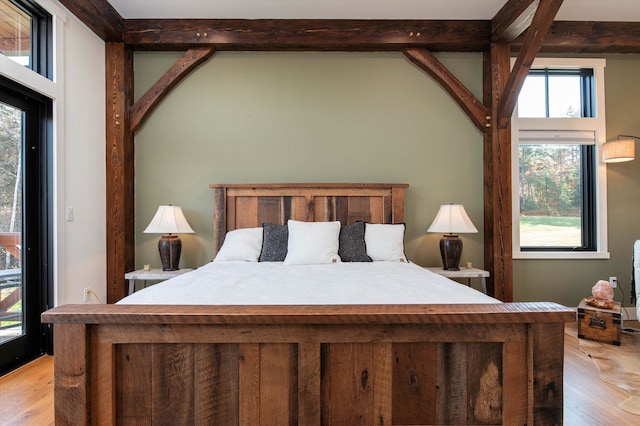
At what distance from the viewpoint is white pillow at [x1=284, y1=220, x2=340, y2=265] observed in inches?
101

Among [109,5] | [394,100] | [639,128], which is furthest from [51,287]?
[639,128]

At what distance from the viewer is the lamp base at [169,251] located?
3031 millimetres

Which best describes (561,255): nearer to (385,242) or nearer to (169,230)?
(385,242)

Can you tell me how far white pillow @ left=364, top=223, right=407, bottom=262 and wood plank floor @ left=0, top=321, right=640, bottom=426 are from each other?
4.31ft

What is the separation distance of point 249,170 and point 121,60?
1.55 m

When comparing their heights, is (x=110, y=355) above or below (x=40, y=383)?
above

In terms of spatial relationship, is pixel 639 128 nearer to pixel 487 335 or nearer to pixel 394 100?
pixel 394 100

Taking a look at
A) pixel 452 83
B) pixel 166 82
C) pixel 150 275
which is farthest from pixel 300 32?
pixel 150 275

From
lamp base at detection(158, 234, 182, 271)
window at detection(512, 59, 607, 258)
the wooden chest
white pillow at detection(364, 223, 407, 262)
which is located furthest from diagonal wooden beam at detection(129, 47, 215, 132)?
the wooden chest

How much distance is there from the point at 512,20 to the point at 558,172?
1.63 metres

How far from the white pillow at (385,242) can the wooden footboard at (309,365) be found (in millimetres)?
1638

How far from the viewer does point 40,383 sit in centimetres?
210

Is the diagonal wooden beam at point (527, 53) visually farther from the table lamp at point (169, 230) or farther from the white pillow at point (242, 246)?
the table lamp at point (169, 230)

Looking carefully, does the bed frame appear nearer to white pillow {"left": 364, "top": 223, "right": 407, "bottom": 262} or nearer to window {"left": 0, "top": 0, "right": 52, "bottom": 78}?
white pillow {"left": 364, "top": 223, "right": 407, "bottom": 262}
